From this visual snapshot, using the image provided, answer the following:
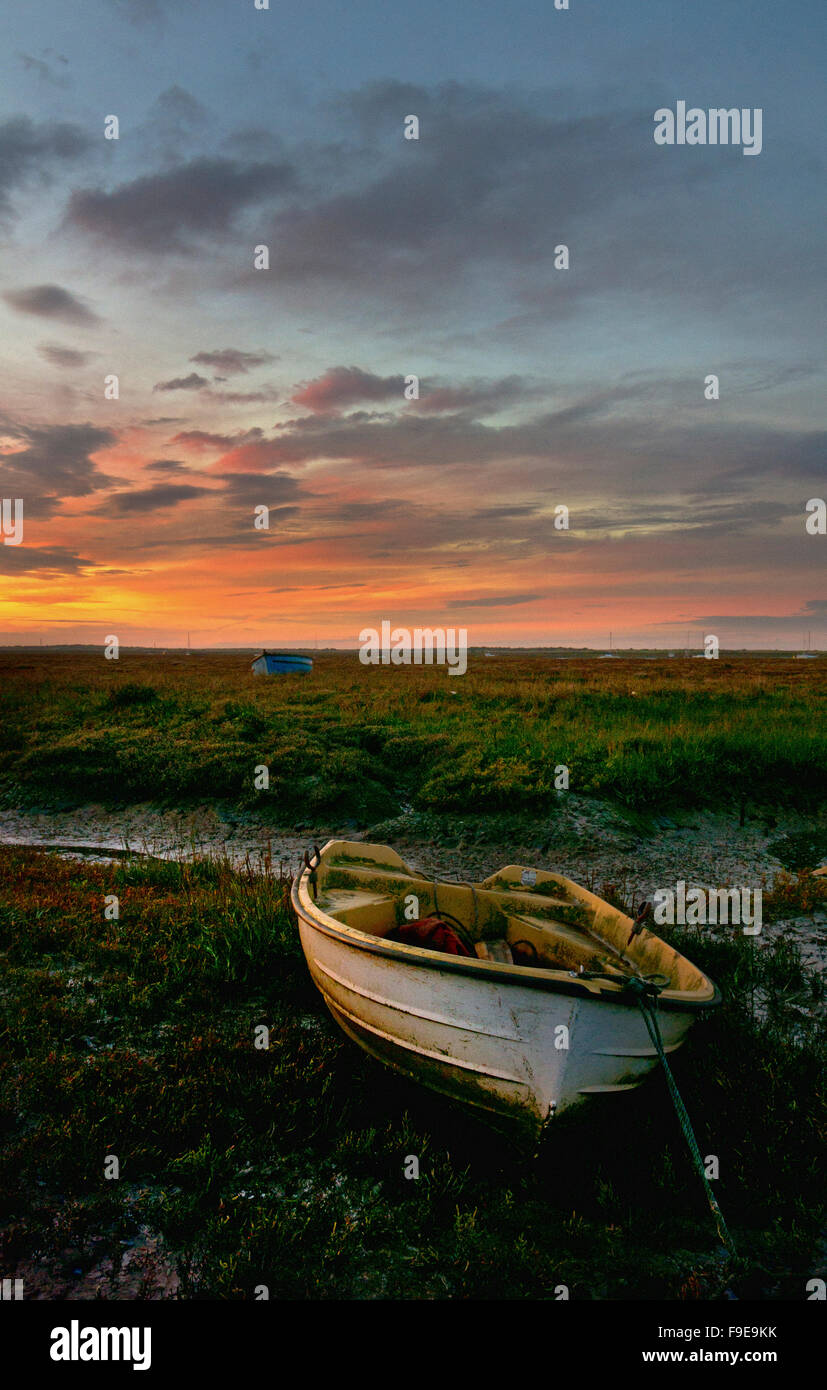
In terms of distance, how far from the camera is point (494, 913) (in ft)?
26.0

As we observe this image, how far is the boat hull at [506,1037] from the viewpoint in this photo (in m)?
4.75

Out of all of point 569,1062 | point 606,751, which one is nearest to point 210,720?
point 606,751

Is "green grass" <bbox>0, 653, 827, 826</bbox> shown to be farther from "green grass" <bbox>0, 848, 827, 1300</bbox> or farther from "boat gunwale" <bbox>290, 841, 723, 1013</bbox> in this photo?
"boat gunwale" <bbox>290, 841, 723, 1013</bbox>

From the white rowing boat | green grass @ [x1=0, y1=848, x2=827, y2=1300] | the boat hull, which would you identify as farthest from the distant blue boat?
the boat hull

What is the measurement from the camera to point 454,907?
8.00 meters

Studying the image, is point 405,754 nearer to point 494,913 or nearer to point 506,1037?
point 494,913

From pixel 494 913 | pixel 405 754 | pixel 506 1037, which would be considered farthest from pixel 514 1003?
pixel 405 754

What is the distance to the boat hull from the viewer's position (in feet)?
15.6

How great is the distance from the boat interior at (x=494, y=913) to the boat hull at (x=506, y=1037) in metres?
1.16

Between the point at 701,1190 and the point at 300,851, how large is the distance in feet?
30.8

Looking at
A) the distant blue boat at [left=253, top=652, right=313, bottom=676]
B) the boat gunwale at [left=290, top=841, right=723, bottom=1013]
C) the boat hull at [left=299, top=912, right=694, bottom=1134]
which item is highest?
the distant blue boat at [left=253, top=652, right=313, bottom=676]

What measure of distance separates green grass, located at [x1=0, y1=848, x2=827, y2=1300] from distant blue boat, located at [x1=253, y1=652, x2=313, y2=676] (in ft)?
130

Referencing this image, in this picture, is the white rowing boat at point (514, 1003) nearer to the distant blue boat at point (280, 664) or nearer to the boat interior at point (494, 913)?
the boat interior at point (494, 913)

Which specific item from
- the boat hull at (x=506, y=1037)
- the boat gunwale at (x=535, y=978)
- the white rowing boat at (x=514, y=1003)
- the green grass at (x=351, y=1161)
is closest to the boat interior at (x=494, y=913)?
the white rowing boat at (x=514, y=1003)
